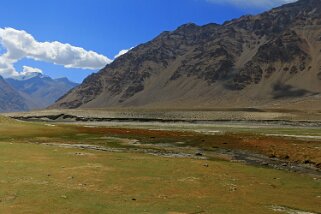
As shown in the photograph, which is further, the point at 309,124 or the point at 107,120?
the point at 107,120

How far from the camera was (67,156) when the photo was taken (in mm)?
38125

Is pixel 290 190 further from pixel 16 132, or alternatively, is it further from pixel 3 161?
pixel 16 132

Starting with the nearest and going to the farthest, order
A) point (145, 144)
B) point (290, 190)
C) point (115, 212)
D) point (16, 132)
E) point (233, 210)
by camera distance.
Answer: point (115, 212) < point (233, 210) < point (290, 190) < point (145, 144) < point (16, 132)

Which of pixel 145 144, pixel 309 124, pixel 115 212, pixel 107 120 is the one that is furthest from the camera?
pixel 107 120

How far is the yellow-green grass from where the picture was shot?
20.2 metres

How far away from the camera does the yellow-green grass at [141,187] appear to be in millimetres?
20156

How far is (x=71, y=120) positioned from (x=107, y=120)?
17106mm

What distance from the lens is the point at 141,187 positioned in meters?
25.0

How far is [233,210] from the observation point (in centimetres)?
2027

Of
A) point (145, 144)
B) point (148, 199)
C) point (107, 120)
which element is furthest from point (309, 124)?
point (148, 199)

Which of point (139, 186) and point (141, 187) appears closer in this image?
point (141, 187)

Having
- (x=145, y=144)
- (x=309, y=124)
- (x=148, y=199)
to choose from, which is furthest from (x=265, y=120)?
(x=148, y=199)

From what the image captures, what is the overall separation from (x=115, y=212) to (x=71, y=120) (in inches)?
6673

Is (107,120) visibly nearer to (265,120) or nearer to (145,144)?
(265,120)
